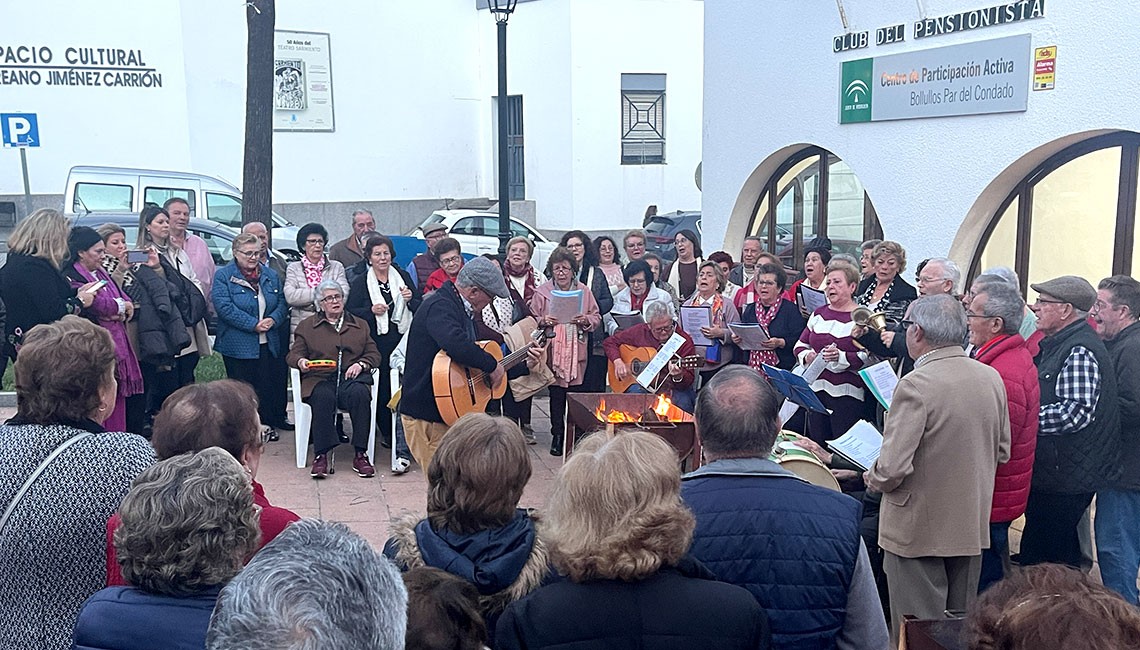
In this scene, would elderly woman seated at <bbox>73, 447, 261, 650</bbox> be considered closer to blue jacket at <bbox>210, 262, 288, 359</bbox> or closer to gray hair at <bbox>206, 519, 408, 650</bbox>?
gray hair at <bbox>206, 519, 408, 650</bbox>

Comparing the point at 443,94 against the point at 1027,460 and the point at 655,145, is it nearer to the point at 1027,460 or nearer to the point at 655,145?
the point at 655,145

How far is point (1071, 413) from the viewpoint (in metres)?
4.73

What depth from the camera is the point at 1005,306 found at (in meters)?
4.57

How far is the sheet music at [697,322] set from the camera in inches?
308

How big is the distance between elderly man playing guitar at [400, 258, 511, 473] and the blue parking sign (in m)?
8.97

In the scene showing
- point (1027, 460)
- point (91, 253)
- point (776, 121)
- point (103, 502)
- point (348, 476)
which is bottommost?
point (348, 476)

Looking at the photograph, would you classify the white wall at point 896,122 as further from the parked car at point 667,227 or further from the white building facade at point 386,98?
the white building facade at point 386,98

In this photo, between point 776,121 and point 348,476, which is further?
point 776,121

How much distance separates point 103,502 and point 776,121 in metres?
8.31

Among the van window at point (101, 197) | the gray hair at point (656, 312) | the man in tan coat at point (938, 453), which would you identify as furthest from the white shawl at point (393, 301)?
the van window at point (101, 197)

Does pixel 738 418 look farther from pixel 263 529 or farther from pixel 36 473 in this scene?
pixel 36 473

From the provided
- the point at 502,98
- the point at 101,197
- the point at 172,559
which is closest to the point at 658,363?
the point at 172,559

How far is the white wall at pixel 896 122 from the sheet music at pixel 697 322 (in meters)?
1.95

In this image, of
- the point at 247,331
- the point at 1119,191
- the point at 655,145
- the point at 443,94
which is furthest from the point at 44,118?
the point at 1119,191
